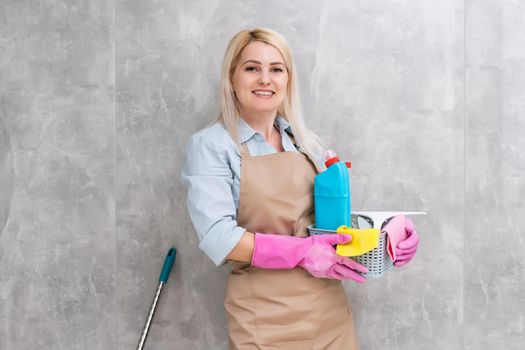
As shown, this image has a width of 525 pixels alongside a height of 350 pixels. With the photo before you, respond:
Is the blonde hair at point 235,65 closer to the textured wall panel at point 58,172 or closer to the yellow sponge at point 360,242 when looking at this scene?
the yellow sponge at point 360,242

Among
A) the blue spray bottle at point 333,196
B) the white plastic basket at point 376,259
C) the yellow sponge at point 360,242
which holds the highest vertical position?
the blue spray bottle at point 333,196

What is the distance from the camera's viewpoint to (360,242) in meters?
1.26

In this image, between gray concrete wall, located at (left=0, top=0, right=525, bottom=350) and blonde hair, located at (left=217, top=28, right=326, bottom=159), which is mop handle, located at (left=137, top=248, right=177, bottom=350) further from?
blonde hair, located at (left=217, top=28, right=326, bottom=159)

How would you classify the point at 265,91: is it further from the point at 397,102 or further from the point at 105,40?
the point at 105,40

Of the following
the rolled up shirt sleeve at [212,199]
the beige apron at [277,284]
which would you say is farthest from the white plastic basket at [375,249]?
the rolled up shirt sleeve at [212,199]

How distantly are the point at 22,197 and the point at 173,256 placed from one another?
0.58m

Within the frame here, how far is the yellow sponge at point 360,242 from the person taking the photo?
4.12 ft

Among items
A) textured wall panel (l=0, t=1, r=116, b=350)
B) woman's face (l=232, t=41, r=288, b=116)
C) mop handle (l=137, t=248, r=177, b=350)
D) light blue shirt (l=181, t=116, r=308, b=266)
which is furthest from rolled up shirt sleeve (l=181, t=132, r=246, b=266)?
textured wall panel (l=0, t=1, r=116, b=350)

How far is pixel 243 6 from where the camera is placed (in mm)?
1756

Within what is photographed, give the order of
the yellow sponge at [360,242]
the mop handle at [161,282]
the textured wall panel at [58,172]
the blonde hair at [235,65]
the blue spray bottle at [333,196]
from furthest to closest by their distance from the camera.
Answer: the textured wall panel at [58,172]
the mop handle at [161,282]
the blonde hair at [235,65]
the blue spray bottle at [333,196]
the yellow sponge at [360,242]

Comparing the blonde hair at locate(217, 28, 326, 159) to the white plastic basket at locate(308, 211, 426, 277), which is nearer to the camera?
the white plastic basket at locate(308, 211, 426, 277)

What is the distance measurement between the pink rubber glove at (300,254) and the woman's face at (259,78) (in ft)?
1.21

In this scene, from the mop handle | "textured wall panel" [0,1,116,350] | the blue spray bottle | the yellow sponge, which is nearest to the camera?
the yellow sponge

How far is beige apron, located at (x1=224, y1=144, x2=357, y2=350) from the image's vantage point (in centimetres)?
141
